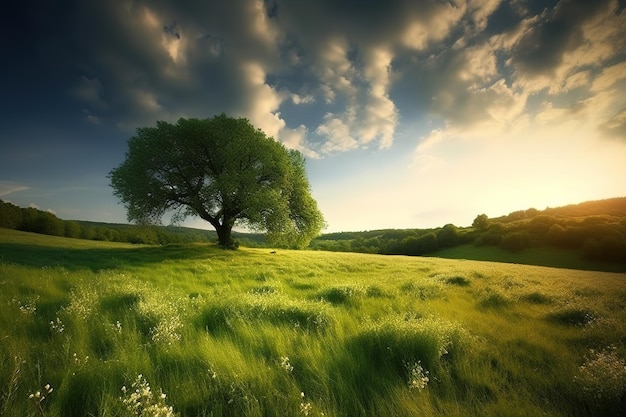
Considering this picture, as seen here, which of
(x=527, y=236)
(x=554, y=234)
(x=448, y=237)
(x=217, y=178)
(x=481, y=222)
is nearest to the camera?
(x=217, y=178)

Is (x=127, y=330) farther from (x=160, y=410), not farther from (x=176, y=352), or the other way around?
(x=160, y=410)

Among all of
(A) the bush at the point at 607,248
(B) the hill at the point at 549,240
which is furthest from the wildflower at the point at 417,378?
(A) the bush at the point at 607,248

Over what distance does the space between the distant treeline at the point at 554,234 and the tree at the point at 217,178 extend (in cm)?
5887

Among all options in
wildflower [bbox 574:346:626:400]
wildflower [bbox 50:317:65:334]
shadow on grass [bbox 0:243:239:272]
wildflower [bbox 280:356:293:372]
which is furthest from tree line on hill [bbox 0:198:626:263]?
wildflower [bbox 574:346:626:400]

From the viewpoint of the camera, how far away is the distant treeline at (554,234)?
51.8m

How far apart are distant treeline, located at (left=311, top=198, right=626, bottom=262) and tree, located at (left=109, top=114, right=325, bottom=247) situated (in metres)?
58.9

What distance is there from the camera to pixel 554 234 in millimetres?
66500

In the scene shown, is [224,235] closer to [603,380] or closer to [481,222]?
[603,380]

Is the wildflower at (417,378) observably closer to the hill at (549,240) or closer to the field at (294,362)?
the field at (294,362)

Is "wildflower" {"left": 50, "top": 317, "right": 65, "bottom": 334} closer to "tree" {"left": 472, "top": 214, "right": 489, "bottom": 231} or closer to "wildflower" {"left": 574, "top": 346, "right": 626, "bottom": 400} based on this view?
"wildflower" {"left": 574, "top": 346, "right": 626, "bottom": 400}

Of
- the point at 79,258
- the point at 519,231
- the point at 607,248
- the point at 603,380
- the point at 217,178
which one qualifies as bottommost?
the point at 607,248

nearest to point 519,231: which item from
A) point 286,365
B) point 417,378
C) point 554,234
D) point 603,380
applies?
point 554,234

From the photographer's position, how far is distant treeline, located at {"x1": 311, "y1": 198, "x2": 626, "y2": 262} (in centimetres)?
5175

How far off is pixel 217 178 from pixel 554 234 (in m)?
79.8
